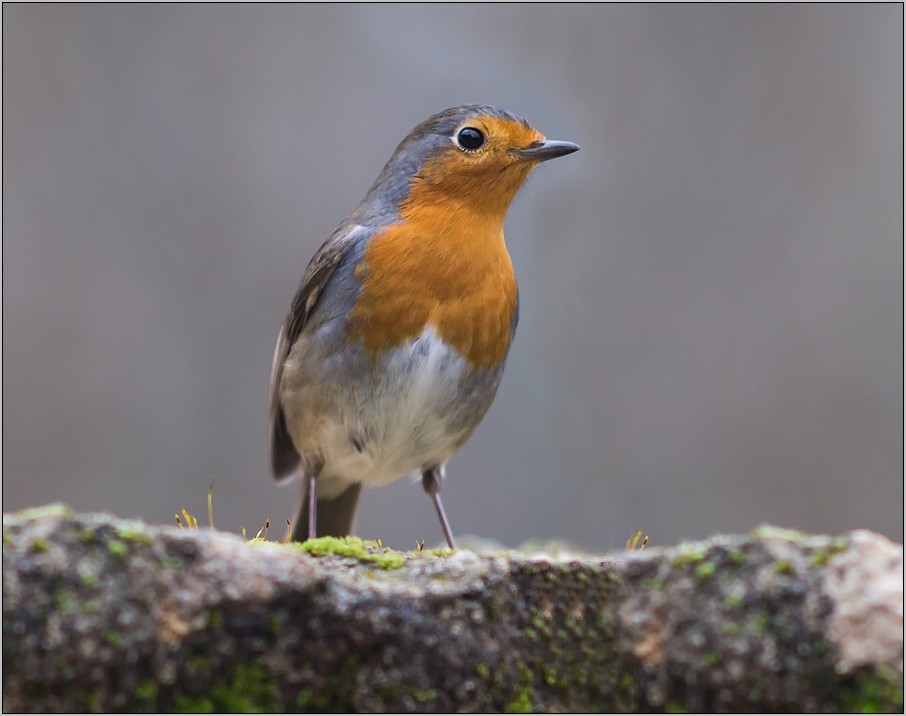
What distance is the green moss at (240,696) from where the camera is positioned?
164cm

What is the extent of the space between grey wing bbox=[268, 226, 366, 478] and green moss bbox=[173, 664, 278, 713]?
203cm

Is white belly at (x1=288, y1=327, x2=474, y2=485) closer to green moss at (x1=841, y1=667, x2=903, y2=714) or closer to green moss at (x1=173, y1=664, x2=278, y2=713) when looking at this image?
green moss at (x1=173, y1=664, x2=278, y2=713)

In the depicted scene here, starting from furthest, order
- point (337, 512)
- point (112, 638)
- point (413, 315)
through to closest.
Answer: point (337, 512) < point (413, 315) < point (112, 638)

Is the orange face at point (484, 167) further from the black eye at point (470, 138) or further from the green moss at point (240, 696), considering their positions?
the green moss at point (240, 696)

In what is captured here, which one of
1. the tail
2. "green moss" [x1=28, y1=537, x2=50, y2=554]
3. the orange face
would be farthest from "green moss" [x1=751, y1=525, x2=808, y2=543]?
the tail

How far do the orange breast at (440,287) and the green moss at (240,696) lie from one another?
1.75 metres

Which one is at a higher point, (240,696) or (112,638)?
(112,638)

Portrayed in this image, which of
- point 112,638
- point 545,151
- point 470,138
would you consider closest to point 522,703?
point 112,638

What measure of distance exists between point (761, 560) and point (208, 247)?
5.25 m

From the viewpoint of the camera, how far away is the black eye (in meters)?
3.69

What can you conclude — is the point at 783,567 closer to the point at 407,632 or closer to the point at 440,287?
the point at 407,632

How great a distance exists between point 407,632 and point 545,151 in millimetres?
2257

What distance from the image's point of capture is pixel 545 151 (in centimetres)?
362

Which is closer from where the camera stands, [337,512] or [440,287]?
[440,287]
